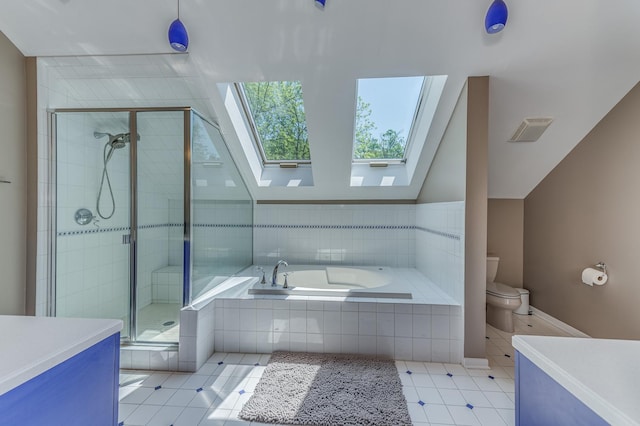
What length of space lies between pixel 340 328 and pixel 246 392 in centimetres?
80

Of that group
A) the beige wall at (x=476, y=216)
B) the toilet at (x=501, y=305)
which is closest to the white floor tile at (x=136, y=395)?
the beige wall at (x=476, y=216)

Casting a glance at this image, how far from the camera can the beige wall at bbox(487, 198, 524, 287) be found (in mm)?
3064

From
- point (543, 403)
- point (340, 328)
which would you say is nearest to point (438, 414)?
point (340, 328)

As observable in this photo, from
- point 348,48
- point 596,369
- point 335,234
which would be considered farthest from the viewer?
point 335,234

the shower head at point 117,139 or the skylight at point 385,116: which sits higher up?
the skylight at point 385,116

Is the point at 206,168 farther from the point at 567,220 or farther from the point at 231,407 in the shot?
the point at 567,220

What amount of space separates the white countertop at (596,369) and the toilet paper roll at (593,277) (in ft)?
6.45

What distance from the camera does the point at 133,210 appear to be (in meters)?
2.19

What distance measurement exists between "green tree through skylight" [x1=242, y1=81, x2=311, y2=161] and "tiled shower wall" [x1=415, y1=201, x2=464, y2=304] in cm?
150

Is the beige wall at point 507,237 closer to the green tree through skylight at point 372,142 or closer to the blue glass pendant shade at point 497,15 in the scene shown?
the green tree through skylight at point 372,142

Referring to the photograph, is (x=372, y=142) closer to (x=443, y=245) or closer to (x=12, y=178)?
(x=443, y=245)

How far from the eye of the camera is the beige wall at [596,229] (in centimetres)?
198

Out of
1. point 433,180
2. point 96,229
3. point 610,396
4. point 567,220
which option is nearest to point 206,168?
point 96,229

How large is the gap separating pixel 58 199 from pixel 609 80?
4.27 meters
